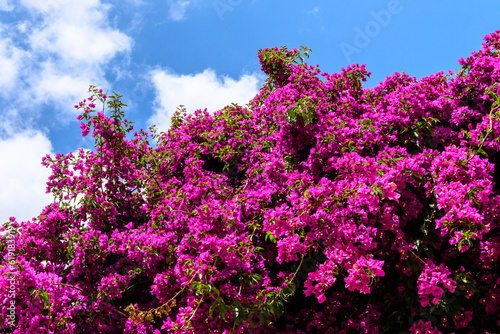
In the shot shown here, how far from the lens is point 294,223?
13.6 ft

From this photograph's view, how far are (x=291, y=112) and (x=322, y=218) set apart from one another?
183 centimetres

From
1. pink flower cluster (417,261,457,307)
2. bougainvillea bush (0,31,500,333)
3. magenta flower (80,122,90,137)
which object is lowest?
pink flower cluster (417,261,457,307)

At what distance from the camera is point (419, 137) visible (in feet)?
16.3

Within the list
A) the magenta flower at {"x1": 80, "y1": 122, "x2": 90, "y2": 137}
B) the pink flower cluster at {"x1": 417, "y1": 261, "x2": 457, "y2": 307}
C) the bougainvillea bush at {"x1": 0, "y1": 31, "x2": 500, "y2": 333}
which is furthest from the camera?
the magenta flower at {"x1": 80, "y1": 122, "x2": 90, "y2": 137}

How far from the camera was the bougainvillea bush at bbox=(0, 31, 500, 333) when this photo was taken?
3.95 metres

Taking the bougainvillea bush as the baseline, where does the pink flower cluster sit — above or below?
below

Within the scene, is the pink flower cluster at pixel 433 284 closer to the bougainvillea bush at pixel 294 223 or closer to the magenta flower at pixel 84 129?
the bougainvillea bush at pixel 294 223

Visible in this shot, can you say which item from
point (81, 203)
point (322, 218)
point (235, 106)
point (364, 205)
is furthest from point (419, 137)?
point (81, 203)

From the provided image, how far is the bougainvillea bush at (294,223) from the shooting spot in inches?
155

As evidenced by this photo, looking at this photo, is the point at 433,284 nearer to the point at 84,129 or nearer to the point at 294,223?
the point at 294,223

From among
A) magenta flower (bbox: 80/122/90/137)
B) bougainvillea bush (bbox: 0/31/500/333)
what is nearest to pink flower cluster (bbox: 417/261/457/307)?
bougainvillea bush (bbox: 0/31/500/333)

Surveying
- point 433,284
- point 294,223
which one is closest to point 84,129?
point 294,223

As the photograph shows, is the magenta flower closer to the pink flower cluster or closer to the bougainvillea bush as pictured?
the bougainvillea bush

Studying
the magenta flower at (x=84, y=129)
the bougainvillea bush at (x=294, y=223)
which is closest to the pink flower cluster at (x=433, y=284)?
the bougainvillea bush at (x=294, y=223)
